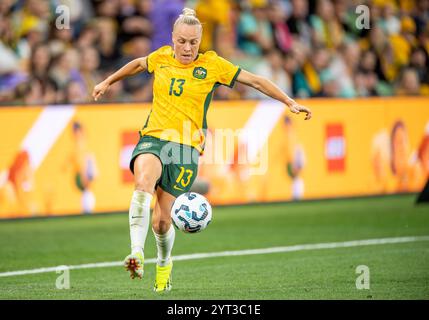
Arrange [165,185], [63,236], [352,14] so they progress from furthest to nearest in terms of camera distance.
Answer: [352,14] < [63,236] < [165,185]

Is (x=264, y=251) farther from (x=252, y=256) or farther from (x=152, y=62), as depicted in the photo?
(x=152, y=62)

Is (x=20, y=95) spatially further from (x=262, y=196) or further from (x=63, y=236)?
(x=262, y=196)

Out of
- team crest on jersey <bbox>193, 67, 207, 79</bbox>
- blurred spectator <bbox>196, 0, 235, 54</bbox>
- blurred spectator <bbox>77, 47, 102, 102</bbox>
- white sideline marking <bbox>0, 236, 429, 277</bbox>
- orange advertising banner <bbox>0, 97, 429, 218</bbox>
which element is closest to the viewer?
team crest on jersey <bbox>193, 67, 207, 79</bbox>

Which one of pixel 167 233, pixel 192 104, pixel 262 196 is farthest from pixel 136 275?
pixel 262 196

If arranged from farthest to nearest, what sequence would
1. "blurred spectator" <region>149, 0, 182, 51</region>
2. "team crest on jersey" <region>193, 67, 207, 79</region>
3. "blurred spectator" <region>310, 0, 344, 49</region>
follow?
"blurred spectator" <region>310, 0, 344, 49</region>
"blurred spectator" <region>149, 0, 182, 51</region>
"team crest on jersey" <region>193, 67, 207, 79</region>

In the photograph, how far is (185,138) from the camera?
9438 mm

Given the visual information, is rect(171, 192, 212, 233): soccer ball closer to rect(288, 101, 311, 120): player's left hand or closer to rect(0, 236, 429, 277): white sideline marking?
rect(288, 101, 311, 120): player's left hand

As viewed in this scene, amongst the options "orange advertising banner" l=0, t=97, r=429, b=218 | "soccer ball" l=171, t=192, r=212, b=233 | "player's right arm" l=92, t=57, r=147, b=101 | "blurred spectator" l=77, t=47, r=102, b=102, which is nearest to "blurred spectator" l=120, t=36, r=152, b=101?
"blurred spectator" l=77, t=47, r=102, b=102

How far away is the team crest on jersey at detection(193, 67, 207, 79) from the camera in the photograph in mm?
9508

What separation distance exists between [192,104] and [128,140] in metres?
5.83

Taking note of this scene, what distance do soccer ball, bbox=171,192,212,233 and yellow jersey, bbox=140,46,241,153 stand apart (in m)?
0.50

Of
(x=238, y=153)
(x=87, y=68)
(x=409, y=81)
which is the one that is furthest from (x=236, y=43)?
(x=409, y=81)

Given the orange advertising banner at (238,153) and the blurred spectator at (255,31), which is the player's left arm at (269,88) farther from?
the blurred spectator at (255,31)

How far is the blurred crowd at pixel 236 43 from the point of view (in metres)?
15.6
